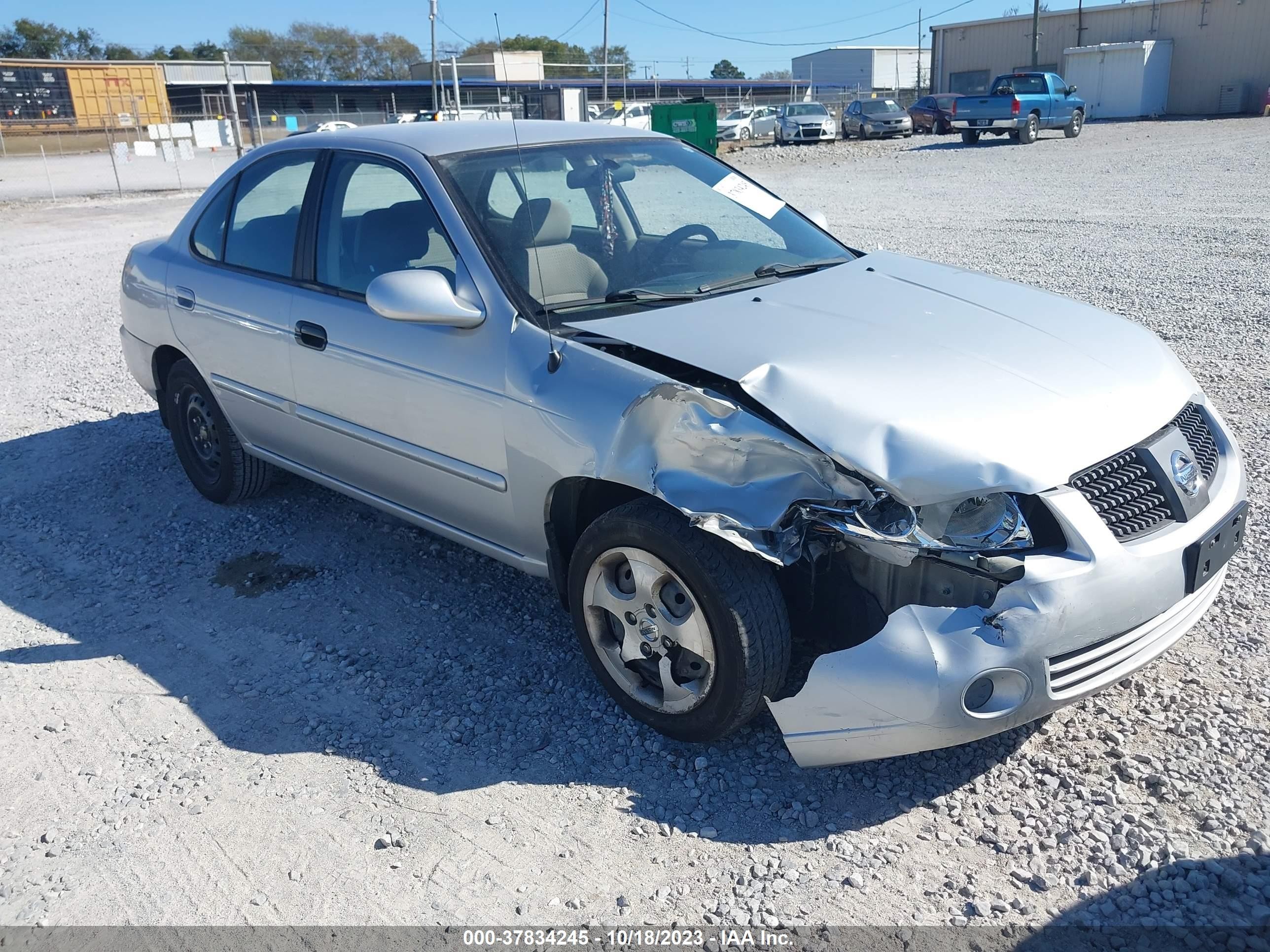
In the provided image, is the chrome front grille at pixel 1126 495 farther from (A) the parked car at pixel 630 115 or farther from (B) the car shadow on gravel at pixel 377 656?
(A) the parked car at pixel 630 115

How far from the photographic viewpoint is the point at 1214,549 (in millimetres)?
2887

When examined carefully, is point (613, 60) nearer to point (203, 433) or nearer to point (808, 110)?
point (808, 110)

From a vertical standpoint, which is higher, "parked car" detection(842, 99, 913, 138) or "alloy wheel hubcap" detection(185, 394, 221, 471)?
"parked car" detection(842, 99, 913, 138)

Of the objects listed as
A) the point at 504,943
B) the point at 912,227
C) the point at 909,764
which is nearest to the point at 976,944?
the point at 909,764

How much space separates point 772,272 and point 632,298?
2.09 ft

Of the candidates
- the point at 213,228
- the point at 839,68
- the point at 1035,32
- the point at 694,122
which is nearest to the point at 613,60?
the point at 839,68

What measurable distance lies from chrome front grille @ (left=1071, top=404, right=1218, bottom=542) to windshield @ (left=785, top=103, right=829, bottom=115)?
32612 mm

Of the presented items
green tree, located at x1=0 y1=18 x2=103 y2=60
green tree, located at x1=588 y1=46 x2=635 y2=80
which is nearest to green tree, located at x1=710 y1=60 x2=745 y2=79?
green tree, located at x1=588 y1=46 x2=635 y2=80

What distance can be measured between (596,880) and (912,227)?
11774mm

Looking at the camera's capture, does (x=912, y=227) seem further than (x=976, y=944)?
Yes

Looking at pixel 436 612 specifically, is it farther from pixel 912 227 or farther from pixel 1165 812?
pixel 912 227

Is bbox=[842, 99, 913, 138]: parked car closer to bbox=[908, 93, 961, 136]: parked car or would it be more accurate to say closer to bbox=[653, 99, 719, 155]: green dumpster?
bbox=[908, 93, 961, 136]: parked car

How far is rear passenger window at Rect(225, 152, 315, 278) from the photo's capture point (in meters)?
4.43

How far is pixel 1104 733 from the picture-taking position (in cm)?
313
